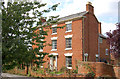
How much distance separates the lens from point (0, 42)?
2752mm

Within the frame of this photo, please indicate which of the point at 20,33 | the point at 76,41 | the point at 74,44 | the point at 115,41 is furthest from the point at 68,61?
the point at 20,33

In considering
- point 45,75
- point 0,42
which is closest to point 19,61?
point 0,42

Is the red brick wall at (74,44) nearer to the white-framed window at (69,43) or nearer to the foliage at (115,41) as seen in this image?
the white-framed window at (69,43)

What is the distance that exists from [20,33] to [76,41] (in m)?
18.4

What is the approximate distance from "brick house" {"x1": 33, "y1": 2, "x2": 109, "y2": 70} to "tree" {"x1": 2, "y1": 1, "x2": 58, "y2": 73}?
1691 centimetres

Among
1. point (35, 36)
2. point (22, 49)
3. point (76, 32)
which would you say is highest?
point (76, 32)

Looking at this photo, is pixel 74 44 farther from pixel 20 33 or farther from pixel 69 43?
pixel 20 33

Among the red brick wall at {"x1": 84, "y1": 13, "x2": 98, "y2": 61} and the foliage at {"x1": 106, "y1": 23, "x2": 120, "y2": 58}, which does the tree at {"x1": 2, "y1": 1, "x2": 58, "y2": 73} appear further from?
the red brick wall at {"x1": 84, "y1": 13, "x2": 98, "y2": 61}

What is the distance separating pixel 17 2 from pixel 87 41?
19435 millimetres

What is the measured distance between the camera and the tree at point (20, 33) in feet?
9.62

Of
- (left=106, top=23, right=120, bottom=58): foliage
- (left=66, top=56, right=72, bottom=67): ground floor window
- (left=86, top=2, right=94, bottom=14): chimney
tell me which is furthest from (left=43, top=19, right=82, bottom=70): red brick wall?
(left=106, top=23, right=120, bottom=58): foliage

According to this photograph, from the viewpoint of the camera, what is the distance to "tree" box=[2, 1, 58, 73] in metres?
2.93

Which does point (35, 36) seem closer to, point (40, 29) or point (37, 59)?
point (40, 29)

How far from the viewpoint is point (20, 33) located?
3.15 metres
